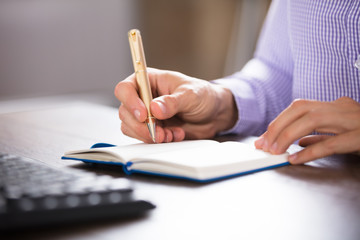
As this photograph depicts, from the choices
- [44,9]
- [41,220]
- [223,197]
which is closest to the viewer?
[41,220]

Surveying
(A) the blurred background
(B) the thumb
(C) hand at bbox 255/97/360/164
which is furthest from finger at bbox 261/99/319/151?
(A) the blurred background

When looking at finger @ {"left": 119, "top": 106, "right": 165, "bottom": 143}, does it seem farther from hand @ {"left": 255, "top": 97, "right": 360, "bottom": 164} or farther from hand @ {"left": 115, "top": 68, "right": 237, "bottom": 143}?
hand @ {"left": 255, "top": 97, "right": 360, "bottom": 164}

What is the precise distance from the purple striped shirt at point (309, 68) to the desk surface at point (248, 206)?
0.36 m

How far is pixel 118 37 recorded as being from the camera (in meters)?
3.71

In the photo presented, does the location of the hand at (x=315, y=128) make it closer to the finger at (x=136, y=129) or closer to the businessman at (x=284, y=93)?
the businessman at (x=284, y=93)

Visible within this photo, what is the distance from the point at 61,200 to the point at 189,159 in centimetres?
22

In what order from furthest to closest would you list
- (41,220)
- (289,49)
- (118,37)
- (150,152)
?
1. (118,37)
2. (289,49)
3. (150,152)
4. (41,220)

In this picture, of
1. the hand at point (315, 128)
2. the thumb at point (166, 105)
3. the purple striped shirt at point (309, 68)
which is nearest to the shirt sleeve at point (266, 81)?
the purple striped shirt at point (309, 68)

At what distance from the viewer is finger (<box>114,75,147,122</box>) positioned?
2.60 feet

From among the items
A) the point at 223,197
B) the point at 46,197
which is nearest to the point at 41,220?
the point at 46,197

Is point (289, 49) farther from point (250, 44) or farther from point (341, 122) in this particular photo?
point (250, 44)

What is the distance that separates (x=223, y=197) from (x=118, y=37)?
11.0 ft

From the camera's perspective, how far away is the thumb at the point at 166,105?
77 cm

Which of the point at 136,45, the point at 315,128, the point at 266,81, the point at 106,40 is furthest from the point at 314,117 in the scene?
the point at 106,40
